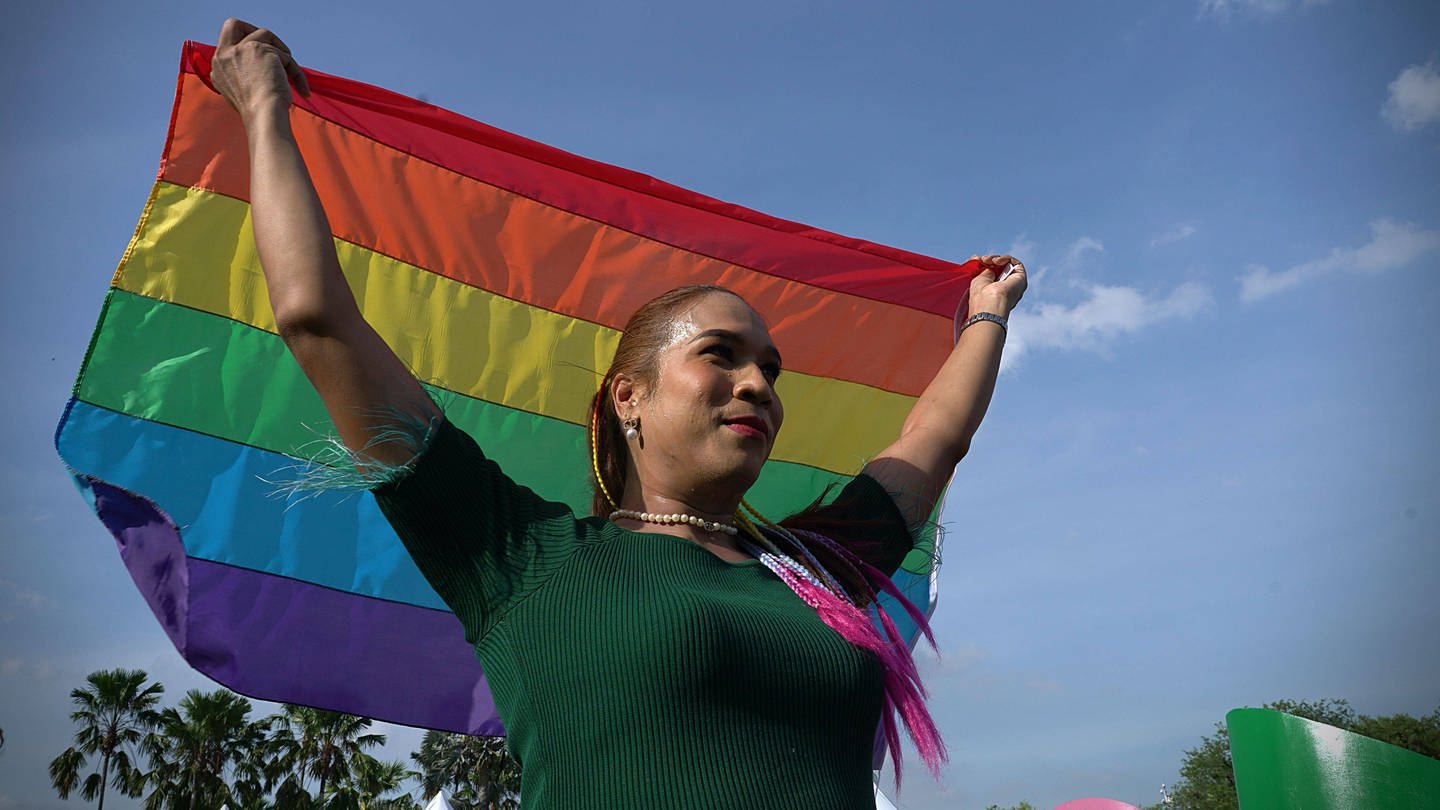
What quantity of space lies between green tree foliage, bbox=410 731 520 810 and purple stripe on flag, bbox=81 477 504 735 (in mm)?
32700

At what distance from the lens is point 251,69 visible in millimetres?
2174

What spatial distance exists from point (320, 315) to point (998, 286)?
2.23m

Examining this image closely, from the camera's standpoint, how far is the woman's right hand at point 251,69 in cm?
213

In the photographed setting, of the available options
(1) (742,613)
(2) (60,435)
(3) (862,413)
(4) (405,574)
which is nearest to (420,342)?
(4) (405,574)

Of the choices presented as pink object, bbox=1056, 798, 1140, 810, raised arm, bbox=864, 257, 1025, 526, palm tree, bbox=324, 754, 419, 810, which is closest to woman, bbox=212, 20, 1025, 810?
raised arm, bbox=864, 257, 1025, 526

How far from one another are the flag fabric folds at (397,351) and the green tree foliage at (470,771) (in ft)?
107

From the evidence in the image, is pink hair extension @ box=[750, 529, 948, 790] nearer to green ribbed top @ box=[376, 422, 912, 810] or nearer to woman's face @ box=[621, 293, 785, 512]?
green ribbed top @ box=[376, 422, 912, 810]

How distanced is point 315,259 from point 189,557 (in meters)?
1.76

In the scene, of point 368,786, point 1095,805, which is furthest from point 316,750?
point 1095,805

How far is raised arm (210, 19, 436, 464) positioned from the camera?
1.84 m

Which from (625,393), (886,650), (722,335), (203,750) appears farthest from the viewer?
(203,750)

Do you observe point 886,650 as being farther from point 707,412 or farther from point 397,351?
point 397,351

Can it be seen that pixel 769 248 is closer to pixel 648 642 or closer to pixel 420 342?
pixel 420 342

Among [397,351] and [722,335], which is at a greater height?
[397,351]
